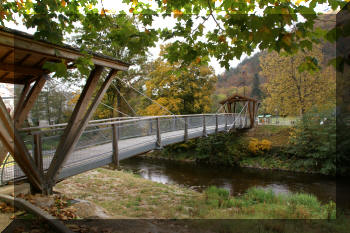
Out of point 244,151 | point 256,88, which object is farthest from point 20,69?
point 256,88

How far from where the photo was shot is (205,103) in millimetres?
15469

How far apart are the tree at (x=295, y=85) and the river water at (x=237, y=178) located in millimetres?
4688

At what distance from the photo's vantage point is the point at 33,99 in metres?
4.42

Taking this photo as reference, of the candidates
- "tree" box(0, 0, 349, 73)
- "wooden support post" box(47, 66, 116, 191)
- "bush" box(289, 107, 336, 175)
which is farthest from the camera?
"bush" box(289, 107, 336, 175)

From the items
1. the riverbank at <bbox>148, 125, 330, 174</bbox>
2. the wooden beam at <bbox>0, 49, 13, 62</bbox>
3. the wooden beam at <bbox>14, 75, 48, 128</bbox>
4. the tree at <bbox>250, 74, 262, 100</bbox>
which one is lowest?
the riverbank at <bbox>148, 125, 330, 174</bbox>

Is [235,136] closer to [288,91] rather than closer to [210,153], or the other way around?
[210,153]

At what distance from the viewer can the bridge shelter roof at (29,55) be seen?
111 inches

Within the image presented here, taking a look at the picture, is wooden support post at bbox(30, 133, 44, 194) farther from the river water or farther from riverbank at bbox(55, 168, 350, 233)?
the river water

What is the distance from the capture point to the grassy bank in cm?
484

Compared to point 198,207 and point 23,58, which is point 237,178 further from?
point 23,58

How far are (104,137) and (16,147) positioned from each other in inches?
80.7

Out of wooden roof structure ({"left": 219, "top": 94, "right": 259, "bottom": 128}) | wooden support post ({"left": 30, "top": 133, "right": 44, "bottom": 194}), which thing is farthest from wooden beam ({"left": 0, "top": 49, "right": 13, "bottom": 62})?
wooden roof structure ({"left": 219, "top": 94, "right": 259, "bottom": 128})

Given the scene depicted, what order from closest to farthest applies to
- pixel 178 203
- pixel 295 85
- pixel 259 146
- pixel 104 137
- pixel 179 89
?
pixel 104 137, pixel 178 203, pixel 259 146, pixel 295 85, pixel 179 89

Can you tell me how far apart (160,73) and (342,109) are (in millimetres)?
9613
